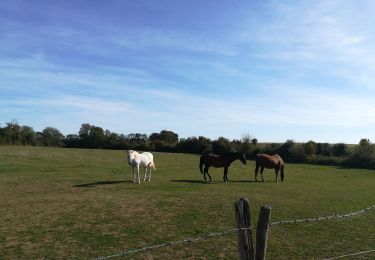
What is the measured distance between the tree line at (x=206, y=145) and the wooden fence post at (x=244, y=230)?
4834 centimetres

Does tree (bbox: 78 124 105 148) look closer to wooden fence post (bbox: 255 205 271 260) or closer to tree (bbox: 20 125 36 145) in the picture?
tree (bbox: 20 125 36 145)

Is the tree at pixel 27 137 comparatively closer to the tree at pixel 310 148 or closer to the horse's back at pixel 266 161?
the tree at pixel 310 148

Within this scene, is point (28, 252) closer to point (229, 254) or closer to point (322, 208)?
point (229, 254)

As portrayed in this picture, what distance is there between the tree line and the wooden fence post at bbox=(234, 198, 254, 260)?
48339mm

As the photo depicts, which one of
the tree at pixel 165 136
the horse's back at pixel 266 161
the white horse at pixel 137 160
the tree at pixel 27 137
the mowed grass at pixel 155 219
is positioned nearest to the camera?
the mowed grass at pixel 155 219

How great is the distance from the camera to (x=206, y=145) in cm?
6175

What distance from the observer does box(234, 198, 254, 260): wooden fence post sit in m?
5.02

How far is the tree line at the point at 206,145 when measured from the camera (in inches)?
2093

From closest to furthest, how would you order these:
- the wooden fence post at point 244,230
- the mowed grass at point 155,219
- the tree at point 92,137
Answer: the wooden fence post at point 244,230
the mowed grass at point 155,219
the tree at point 92,137

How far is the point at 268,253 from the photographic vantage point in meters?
9.09

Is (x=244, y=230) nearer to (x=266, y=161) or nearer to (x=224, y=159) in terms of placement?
(x=224, y=159)

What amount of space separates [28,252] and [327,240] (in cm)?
708

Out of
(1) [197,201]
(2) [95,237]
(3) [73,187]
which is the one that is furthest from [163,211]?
(3) [73,187]

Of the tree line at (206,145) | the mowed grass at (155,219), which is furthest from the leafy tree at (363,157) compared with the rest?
the mowed grass at (155,219)
